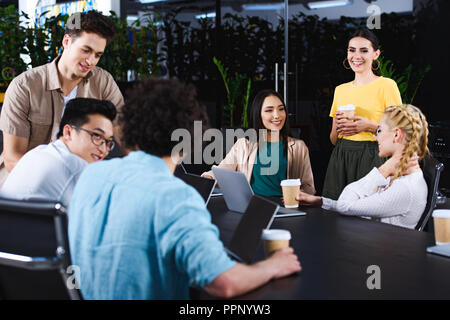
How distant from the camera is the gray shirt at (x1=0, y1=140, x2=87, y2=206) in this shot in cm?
204

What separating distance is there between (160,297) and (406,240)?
40.4 inches

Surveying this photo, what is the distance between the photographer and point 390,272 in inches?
62.9

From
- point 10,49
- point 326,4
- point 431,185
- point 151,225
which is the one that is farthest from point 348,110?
point 10,49

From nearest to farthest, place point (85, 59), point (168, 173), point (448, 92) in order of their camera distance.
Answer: point (168, 173)
point (85, 59)
point (448, 92)

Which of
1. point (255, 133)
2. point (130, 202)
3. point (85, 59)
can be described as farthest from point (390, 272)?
point (255, 133)

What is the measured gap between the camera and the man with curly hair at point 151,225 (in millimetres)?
1312

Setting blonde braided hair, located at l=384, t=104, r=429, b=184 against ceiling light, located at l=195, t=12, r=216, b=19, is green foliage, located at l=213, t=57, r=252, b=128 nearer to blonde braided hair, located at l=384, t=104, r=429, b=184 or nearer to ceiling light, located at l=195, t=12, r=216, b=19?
ceiling light, located at l=195, t=12, r=216, b=19

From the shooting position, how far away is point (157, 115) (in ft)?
4.75

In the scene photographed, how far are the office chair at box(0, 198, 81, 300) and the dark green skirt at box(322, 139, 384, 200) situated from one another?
2595 millimetres

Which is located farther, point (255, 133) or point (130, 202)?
point (255, 133)

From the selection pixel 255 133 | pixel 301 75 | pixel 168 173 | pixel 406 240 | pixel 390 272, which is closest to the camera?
pixel 168 173

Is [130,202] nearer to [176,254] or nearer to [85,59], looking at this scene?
[176,254]

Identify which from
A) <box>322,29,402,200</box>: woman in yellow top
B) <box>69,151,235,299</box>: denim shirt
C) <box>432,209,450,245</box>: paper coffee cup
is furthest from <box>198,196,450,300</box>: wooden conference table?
<box>322,29,402,200</box>: woman in yellow top

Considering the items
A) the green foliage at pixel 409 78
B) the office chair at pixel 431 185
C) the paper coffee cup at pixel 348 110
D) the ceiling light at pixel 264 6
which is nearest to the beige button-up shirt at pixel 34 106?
the paper coffee cup at pixel 348 110
